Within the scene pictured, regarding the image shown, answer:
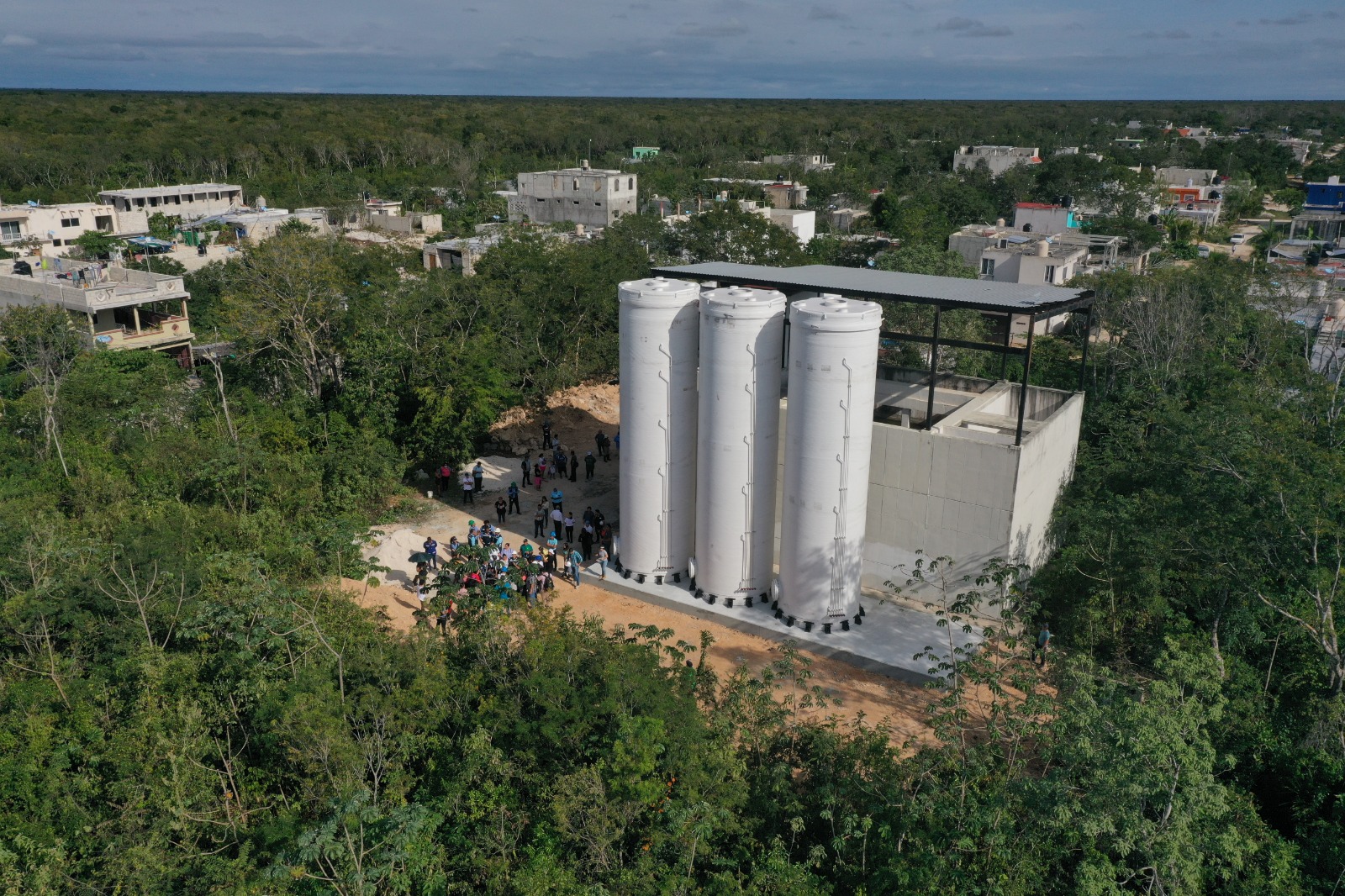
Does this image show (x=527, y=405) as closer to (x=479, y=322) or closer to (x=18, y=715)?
(x=479, y=322)

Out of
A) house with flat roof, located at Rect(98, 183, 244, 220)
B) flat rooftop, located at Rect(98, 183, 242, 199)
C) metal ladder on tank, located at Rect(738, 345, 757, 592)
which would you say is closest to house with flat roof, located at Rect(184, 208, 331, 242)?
house with flat roof, located at Rect(98, 183, 244, 220)

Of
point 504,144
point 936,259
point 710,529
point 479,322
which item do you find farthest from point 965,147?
point 710,529

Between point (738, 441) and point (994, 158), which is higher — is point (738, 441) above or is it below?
below

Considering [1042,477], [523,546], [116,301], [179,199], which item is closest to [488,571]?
[523,546]

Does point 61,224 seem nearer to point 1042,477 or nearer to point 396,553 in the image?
point 396,553

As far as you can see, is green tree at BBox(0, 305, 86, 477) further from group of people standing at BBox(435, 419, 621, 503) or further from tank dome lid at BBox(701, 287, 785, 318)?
tank dome lid at BBox(701, 287, 785, 318)

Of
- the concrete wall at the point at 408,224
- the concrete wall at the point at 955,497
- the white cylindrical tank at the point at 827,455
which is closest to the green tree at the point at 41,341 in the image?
the white cylindrical tank at the point at 827,455
